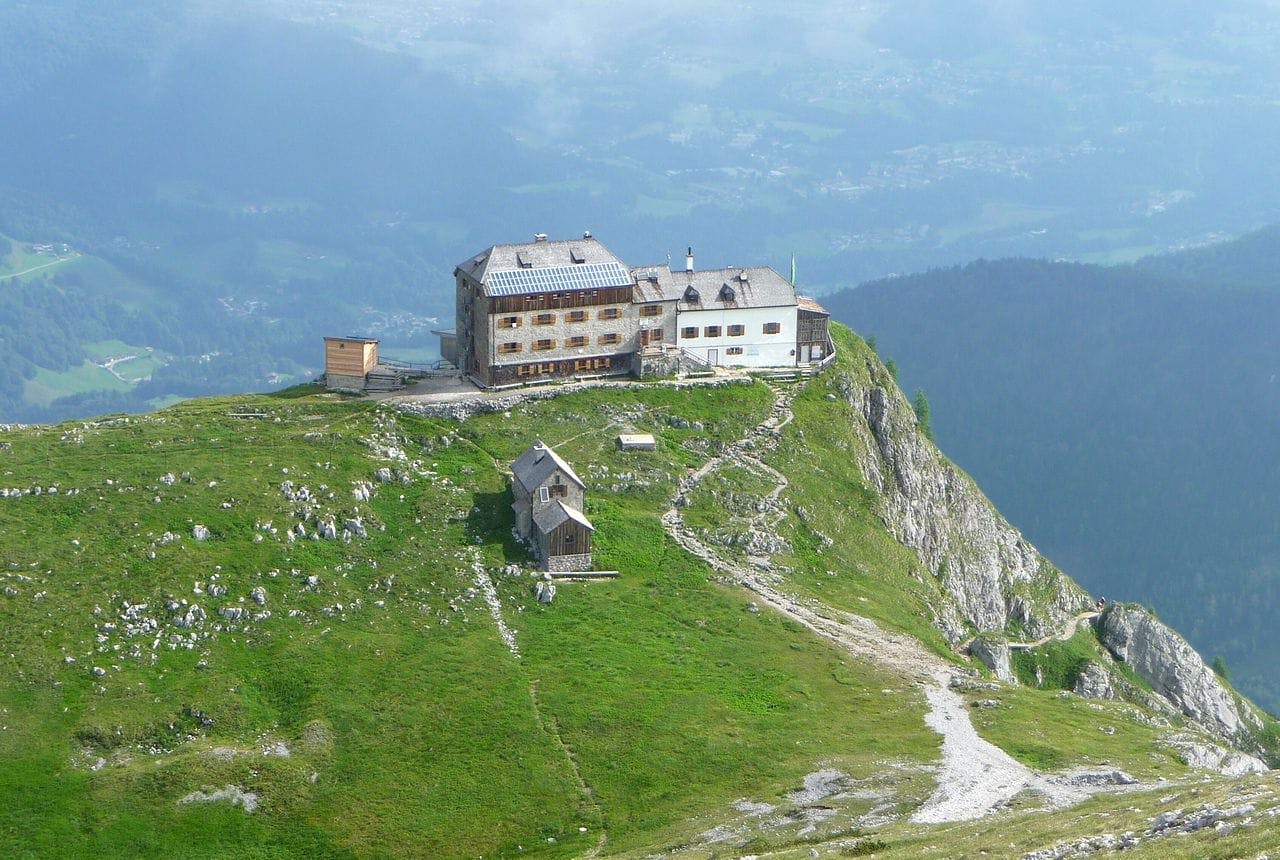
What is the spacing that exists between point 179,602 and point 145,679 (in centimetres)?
633

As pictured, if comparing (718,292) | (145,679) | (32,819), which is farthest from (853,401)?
(32,819)

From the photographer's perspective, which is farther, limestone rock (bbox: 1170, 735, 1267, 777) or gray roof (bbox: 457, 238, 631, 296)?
gray roof (bbox: 457, 238, 631, 296)

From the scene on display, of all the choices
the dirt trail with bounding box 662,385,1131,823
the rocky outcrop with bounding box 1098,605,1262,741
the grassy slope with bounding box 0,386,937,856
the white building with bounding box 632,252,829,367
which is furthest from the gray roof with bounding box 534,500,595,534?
the rocky outcrop with bounding box 1098,605,1262,741

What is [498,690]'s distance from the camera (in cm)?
8925

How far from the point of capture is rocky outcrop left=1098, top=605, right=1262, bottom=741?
148000mm

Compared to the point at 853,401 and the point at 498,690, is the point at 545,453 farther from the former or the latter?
the point at 853,401

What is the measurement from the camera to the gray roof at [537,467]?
104625 mm

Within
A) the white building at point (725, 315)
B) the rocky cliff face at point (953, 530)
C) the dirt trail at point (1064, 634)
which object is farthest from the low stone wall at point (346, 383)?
the dirt trail at point (1064, 634)

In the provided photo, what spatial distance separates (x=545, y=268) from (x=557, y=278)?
4.38 ft

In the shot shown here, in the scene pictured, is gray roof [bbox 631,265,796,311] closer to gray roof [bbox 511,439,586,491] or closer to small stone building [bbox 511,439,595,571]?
gray roof [bbox 511,439,586,491]

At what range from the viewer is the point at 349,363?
127m

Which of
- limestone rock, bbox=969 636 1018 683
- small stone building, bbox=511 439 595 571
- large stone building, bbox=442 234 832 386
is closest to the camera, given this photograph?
small stone building, bbox=511 439 595 571

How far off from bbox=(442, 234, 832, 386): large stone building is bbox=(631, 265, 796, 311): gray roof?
92 mm

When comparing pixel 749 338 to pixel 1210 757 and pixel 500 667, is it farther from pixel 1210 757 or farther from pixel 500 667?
pixel 1210 757
